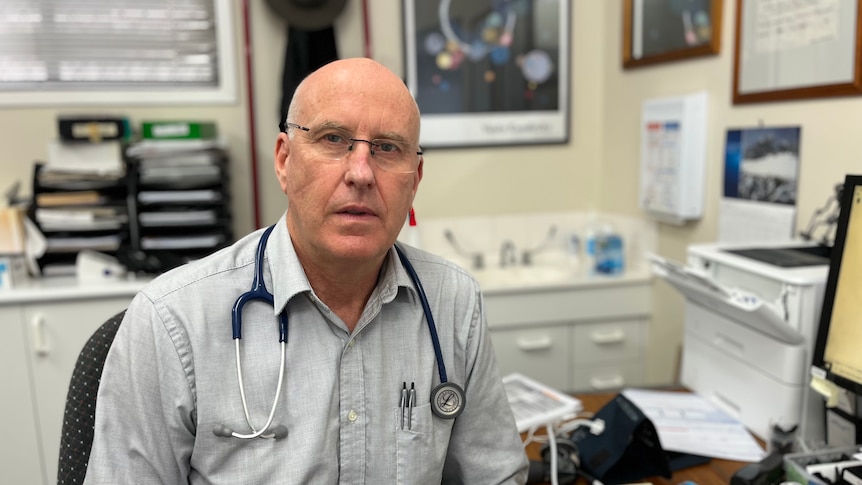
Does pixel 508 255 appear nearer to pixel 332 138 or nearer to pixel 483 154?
pixel 483 154

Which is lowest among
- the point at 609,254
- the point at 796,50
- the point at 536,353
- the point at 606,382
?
the point at 606,382

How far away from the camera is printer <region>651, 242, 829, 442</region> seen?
1369 millimetres

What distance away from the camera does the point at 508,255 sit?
307 centimetres

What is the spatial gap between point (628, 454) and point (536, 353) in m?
1.36

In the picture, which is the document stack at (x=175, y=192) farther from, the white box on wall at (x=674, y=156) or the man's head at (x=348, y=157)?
the white box on wall at (x=674, y=156)

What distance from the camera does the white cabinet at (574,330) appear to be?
263 cm

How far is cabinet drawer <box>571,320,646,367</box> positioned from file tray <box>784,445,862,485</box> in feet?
4.90

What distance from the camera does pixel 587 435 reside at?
57.1 inches

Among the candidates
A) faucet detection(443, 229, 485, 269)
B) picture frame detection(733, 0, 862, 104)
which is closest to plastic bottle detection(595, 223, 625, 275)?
faucet detection(443, 229, 485, 269)

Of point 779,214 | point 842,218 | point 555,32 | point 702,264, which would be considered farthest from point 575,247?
point 842,218

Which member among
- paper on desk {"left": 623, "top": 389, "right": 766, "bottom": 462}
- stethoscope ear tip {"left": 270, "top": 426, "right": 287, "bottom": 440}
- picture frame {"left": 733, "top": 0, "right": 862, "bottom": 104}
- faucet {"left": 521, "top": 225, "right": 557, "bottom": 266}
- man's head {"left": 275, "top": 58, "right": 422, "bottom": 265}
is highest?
picture frame {"left": 733, "top": 0, "right": 862, "bottom": 104}

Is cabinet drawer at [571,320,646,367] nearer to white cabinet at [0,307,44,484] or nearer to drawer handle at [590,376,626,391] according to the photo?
drawer handle at [590,376,626,391]

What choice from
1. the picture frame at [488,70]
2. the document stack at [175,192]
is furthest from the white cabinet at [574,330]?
the document stack at [175,192]

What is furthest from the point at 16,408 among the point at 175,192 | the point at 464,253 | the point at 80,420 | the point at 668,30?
the point at 668,30
